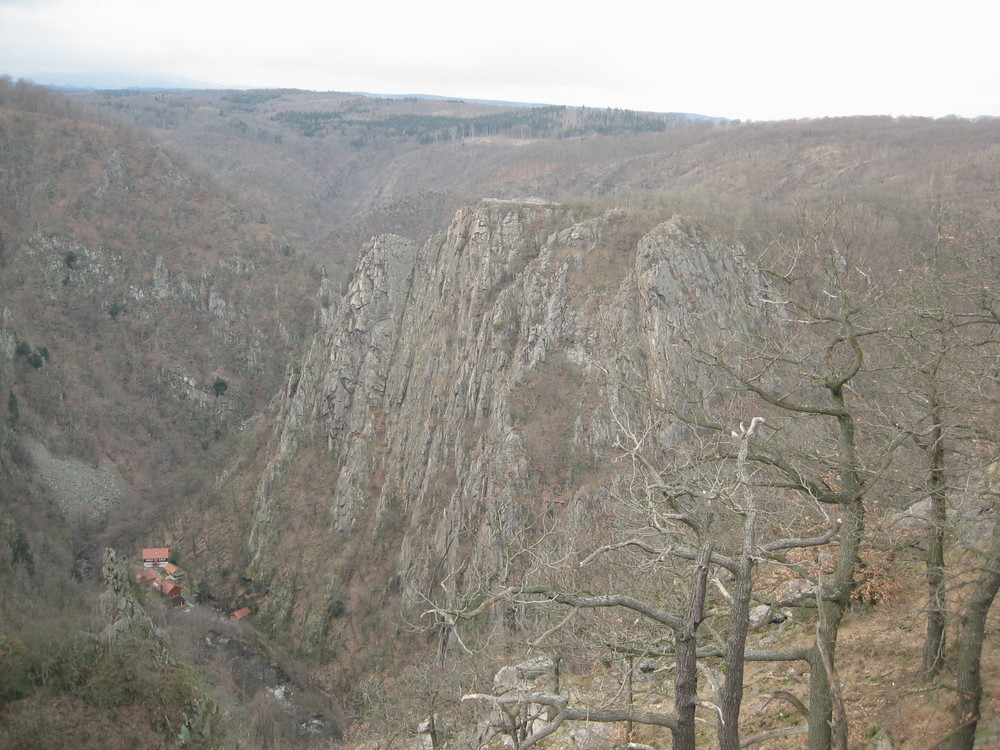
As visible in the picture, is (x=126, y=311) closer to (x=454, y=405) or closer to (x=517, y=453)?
(x=454, y=405)

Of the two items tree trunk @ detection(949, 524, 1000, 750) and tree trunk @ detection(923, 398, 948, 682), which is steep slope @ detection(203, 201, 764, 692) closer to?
tree trunk @ detection(923, 398, 948, 682)

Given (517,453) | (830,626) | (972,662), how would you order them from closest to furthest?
(972,662), (830,626), (517,453)

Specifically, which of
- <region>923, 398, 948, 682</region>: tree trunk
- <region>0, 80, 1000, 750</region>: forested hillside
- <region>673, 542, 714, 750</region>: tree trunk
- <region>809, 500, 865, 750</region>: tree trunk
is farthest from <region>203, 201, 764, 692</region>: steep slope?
<region>673, 542, 714, 750</region>: tree trunk

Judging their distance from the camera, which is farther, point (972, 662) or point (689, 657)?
point (972, 662)

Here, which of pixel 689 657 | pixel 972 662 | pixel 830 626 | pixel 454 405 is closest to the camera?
pixel 689 657

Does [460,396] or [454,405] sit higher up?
[460,396]

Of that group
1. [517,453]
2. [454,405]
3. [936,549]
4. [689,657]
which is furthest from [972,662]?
[454,405]

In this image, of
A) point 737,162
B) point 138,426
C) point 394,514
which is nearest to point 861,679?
point 394,514

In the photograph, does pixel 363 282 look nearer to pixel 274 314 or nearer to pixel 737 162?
pixel 274 314
